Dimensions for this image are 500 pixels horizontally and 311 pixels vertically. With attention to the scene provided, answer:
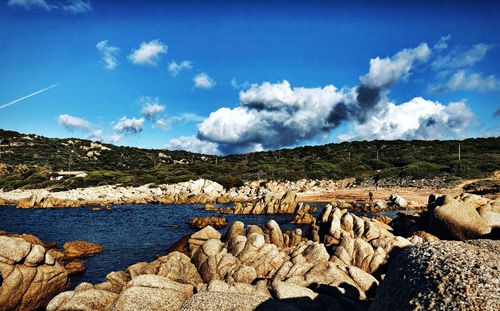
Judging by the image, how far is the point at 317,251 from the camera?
22469mm

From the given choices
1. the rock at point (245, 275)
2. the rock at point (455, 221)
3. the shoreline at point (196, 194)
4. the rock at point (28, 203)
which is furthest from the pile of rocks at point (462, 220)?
the rock at point (28, 203)

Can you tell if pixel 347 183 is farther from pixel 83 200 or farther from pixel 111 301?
pixel 111 301

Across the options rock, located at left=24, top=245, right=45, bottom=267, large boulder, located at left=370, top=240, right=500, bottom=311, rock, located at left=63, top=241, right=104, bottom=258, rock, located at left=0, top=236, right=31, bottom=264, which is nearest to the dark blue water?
rock, located at left=63, top=241, right=104, bottom=258

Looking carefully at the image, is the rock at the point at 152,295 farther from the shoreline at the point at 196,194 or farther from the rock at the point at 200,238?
the shoreline at the point at 196,194

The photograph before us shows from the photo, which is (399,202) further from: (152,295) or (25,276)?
(25,276)

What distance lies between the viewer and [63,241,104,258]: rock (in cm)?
3316

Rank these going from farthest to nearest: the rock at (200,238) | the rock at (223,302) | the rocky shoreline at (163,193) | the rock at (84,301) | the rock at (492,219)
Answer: the rocky shoreline at (163,193)
the rock at (200,238)
the rock at (492,219)
the rock at (84,301)
the rock at (223,302)

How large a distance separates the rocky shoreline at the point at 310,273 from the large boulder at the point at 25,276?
0.18 ft

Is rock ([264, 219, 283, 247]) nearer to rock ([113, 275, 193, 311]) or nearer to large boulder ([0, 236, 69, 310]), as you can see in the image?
rock ([113, 275, 193, 311])

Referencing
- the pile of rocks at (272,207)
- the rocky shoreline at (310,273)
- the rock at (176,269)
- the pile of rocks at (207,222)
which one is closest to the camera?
the rocky shoreline at (310,273)

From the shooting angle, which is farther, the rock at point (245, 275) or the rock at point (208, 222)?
the rock at point (208, 222)

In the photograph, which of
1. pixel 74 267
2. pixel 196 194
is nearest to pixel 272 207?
pixel 196 194

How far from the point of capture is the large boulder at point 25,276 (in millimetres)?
18844

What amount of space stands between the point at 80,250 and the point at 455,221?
108 ft
